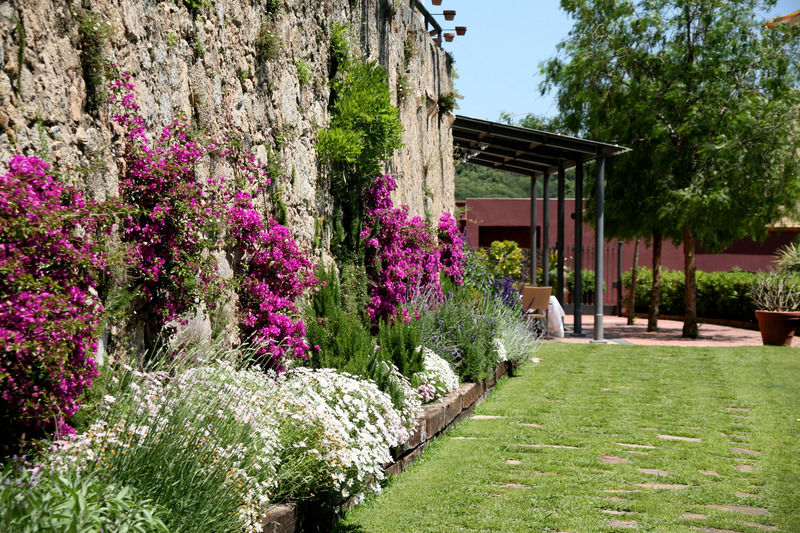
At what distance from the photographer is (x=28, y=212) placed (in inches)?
104

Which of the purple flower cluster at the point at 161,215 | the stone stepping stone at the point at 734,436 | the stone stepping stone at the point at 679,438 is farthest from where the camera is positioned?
the stone stepping stone at the point at 734,436

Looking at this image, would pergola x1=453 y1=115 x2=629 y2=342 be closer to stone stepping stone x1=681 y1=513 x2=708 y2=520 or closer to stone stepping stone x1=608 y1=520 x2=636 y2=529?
stone stepping stone x1=681 y1=513 x2=708 y2=520

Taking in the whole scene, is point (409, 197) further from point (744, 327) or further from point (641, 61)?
point (744, 327)

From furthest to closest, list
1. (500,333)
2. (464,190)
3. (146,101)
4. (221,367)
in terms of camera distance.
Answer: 1. (464,190)
2. (500,333)
3. (146,101)
4. (221,367)

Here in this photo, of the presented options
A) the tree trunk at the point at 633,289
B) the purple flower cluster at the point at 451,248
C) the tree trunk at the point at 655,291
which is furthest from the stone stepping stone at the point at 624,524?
the tree trunk at the point at 633,289

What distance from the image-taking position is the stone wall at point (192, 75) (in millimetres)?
3248

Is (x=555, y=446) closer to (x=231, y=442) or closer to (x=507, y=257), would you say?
(x=231, y=442)

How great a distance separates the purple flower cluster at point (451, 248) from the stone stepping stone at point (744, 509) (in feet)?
21.5

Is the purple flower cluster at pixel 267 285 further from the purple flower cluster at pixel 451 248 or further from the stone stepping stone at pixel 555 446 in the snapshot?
the purple flower cluster at pixel 451 248

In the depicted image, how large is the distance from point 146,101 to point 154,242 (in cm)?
86

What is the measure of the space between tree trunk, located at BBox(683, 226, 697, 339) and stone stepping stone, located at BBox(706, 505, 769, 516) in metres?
12.5

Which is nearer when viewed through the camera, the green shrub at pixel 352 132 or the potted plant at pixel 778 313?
the green shrub at pixel 352 132

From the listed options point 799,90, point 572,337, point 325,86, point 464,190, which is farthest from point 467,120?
point 464,190

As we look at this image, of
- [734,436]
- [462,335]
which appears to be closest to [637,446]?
[734,436]
